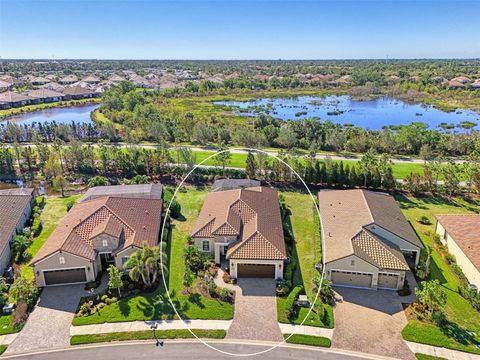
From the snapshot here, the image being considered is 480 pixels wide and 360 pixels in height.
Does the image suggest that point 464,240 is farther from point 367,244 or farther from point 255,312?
point 255,312

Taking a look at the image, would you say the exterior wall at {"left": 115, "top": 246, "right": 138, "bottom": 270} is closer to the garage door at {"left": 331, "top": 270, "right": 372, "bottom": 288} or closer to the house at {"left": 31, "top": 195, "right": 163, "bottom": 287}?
the house at {"left": 31, "top": 195, "right": 163, "bottom": 287}

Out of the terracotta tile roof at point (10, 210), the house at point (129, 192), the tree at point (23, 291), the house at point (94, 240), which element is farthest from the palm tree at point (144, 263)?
the house at point (129, 192)

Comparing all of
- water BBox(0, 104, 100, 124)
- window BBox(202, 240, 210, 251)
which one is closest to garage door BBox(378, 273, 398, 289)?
window BBox(202, 240, 210, 251)

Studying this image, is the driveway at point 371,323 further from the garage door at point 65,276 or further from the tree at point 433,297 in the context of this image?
the garage door at point 65,276

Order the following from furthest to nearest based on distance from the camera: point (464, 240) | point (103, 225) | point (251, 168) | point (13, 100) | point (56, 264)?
1. point (13, 100)
2. point (251, 168)
3. point (464, 240)
4. point (103, 225)
5. point (56, 264)

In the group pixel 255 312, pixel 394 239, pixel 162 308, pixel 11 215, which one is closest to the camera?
pixel 255 312

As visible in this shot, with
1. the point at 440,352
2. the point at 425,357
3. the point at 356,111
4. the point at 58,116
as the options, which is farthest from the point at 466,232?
the point at 58,116
